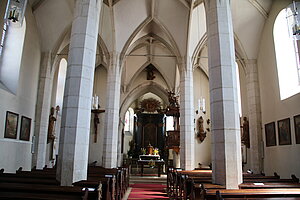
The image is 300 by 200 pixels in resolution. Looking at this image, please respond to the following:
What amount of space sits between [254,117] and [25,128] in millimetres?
11710

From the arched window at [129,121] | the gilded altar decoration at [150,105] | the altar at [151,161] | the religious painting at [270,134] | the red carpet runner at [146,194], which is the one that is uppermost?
the gilded altar decoration at [150,105]

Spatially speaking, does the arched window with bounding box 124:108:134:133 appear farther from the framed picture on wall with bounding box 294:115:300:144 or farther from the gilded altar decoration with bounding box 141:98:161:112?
the framed picture on wall with bounding box 294:115:300:144

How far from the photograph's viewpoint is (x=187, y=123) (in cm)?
1399

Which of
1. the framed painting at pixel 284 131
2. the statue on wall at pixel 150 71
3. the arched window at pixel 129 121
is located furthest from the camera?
the arched window at pixel 129 121

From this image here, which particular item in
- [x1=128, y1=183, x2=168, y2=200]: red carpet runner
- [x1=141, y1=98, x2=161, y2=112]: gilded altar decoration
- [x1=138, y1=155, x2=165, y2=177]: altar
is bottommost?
[x1=128, y1=183, x2=168, y2=200]: red carpet runner

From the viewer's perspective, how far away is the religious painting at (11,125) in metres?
10.3

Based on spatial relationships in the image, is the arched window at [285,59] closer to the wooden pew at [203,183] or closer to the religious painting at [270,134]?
the religious painting at [270,134]

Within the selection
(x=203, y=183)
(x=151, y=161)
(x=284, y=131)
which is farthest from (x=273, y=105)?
(x=151, y=161)

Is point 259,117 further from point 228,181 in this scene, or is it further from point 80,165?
point 80,165

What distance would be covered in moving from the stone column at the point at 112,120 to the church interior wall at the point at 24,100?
12.3ft

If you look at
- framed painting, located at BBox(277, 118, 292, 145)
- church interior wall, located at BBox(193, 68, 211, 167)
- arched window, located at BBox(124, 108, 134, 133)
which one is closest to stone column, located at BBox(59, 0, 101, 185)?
framed painting, located at BBox(277, 118, 292, 145)

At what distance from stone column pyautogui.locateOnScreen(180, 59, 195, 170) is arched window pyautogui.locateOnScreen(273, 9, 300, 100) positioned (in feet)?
15.3

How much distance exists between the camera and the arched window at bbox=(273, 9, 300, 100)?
10906mm

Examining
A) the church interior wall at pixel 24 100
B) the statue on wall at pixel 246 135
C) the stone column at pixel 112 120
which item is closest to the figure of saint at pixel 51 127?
the church interior wall at pixel 24 100
